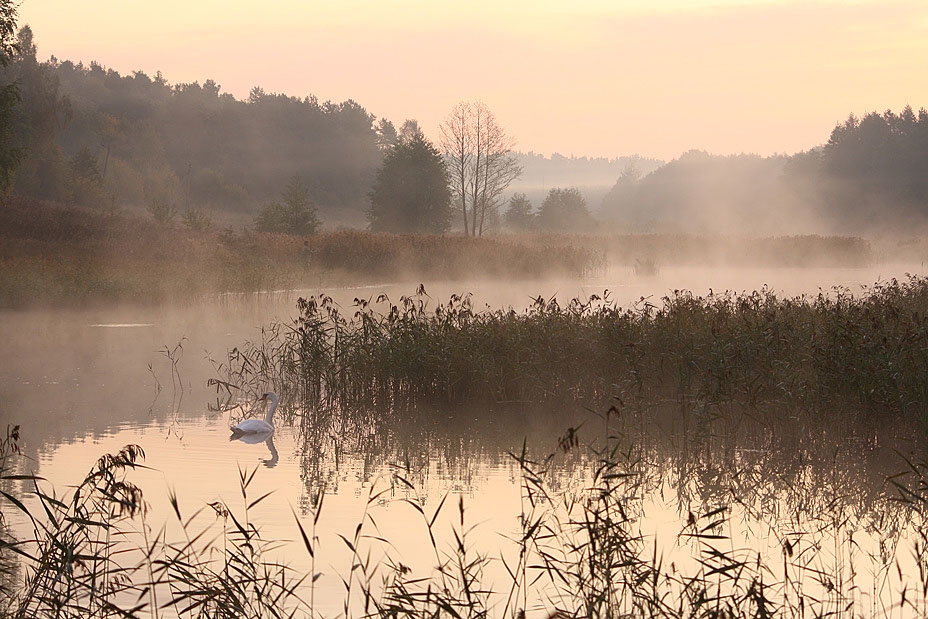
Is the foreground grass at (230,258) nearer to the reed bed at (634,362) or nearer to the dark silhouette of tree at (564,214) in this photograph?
the reed bed at (634,362)

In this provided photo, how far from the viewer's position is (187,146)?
78875 mm

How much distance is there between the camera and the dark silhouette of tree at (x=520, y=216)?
70.6 metres

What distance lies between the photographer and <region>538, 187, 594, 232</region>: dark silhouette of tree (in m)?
67.4

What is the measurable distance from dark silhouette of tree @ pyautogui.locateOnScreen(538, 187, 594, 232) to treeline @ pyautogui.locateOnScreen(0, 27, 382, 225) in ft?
58.2

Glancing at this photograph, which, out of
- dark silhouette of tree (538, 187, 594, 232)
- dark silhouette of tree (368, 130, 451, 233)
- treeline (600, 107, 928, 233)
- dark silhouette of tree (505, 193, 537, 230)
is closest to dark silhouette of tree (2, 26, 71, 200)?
dark silhouette of tree (368, 130, 451, 233)

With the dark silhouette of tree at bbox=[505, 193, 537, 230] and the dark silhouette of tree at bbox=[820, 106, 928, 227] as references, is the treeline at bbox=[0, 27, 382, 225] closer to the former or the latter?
the dark silhouette of tree at bbox=[505, 193, 537, 230]

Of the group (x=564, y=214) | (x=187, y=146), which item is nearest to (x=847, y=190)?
(x=564, y=214)

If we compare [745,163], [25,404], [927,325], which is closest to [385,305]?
[25,404]

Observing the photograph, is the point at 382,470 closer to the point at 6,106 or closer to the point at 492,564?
the point at 492,564

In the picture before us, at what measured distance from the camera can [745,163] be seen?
329ft

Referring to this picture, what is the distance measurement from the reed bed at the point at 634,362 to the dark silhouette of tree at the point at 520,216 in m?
58.4

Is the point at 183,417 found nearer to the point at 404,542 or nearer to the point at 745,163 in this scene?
the point at 404,542

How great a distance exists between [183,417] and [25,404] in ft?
6.76

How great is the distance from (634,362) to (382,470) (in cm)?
326
